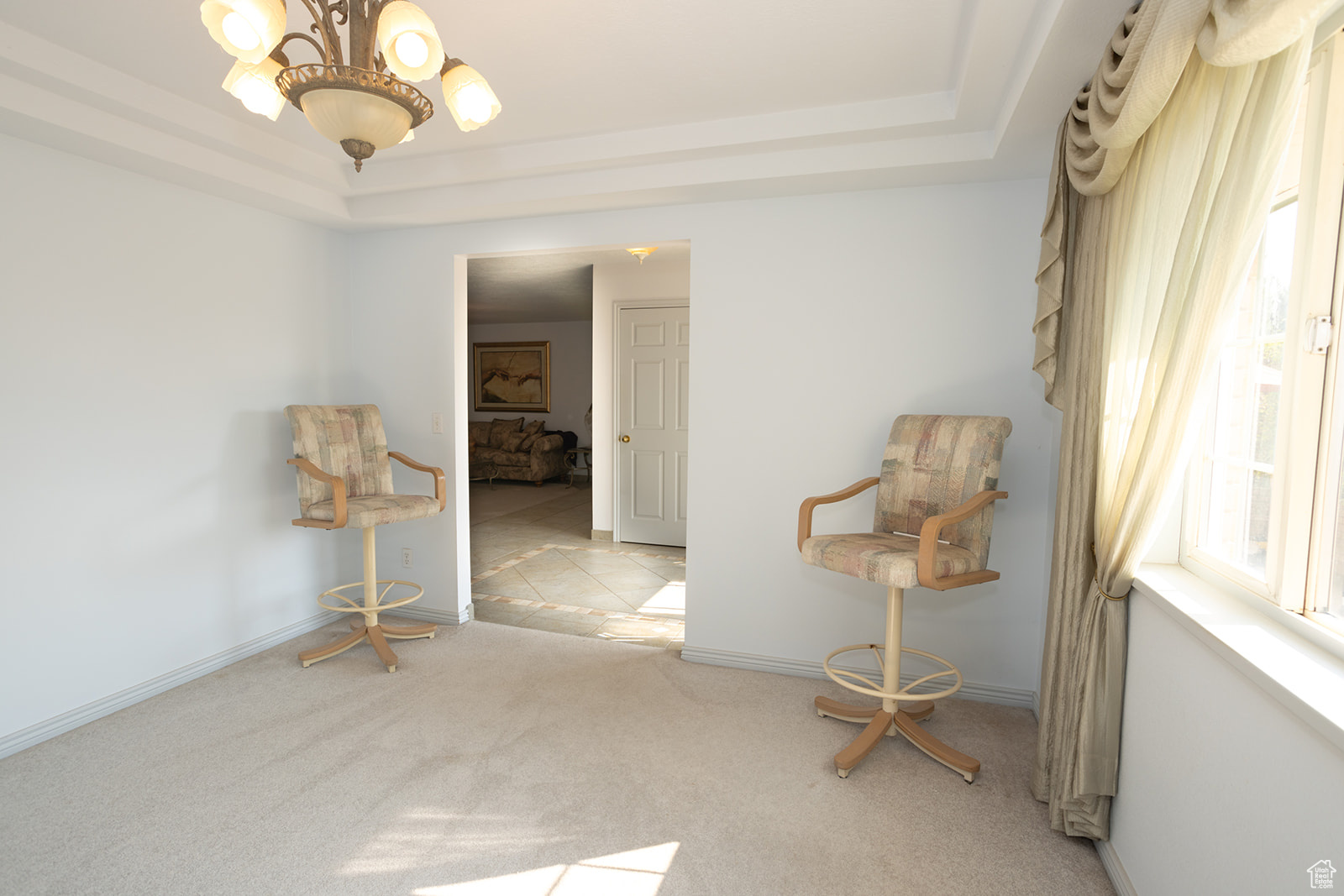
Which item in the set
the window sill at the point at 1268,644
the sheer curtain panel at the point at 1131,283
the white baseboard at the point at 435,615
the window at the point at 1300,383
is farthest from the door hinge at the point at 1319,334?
the white baseboard at the point at 435,615

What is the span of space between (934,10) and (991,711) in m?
2.67

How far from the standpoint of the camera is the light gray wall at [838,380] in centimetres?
288

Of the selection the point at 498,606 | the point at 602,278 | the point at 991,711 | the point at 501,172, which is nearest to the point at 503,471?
the point at 602,278

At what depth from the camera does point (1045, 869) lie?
6.18 feet

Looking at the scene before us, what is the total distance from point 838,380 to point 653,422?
2856 mm

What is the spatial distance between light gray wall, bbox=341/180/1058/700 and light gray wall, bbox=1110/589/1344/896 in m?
1.15

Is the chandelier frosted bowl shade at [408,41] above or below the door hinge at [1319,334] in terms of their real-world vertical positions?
above

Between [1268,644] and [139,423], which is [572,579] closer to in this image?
[139,423]

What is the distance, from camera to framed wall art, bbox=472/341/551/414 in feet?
33.3

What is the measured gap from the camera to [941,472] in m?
2.61

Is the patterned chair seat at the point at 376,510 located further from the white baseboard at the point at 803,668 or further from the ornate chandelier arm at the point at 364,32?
the ornate chandelier arm at the point at 364,32

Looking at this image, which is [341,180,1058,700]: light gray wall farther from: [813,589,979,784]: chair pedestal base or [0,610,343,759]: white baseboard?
[0,610,343,759]: white baseboard

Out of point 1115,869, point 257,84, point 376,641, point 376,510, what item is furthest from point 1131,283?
point 376,641

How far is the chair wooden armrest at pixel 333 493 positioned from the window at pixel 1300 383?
317cm
